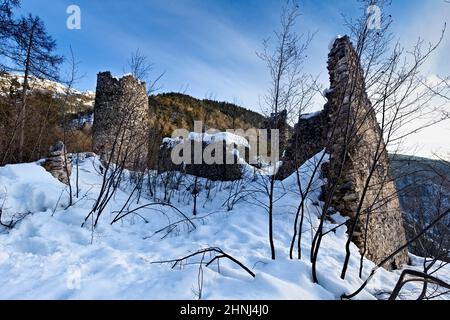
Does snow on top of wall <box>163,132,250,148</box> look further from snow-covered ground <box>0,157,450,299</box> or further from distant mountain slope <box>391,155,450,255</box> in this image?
distant mountain slope <box>391,155,450,255</box>

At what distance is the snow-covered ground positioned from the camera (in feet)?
5.97

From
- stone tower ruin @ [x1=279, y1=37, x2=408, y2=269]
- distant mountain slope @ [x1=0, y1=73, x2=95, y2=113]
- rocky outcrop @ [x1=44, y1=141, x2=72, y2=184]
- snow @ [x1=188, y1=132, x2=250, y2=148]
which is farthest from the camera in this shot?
snow @ [x1=188, y1=132, x2=250, y2=148]

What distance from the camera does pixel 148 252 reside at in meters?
2.59

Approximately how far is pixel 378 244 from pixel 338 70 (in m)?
2.90

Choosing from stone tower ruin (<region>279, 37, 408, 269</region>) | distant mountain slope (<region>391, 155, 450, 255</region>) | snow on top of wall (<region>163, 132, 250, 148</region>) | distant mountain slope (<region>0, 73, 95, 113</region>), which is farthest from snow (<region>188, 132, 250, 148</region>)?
distant mountain slope (<region>391, 155, 450, 255</region>)

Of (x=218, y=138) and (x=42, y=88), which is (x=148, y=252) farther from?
(x=42, y=88)

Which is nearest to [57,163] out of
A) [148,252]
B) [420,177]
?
[148,252]

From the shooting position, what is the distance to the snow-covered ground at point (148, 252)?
1.82 m

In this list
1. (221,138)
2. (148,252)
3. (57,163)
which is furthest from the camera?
(221,138)

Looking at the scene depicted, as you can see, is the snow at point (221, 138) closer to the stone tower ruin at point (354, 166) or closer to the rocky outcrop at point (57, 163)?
the stone tower ruin at point (354, 166)

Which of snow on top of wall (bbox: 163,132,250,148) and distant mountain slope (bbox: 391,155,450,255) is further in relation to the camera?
snow on top of wall (bbox: 163,132,250,148)

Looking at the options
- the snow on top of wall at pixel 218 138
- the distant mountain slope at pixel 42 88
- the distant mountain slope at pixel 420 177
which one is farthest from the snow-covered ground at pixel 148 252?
the snow on top of wall at pixel 218 138
